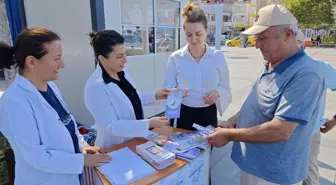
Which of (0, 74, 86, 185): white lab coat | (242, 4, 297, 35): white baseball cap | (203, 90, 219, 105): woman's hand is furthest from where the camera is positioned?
(203, 90, 219, 105): woman's hand

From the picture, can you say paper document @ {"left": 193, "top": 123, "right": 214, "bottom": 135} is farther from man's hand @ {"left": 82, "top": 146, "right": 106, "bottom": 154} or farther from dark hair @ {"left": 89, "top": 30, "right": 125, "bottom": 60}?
dark hair @ {"left": 89, "top": 30, "right": 125, "bottom": 60}

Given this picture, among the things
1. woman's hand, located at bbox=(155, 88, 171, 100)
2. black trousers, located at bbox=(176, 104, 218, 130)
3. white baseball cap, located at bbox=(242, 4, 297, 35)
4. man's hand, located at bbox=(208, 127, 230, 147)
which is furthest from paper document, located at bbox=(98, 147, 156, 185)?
white baseball cap, located at bbox=(242, 4, 297, 35)

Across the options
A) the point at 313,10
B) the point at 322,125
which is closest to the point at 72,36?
the point at 322,125

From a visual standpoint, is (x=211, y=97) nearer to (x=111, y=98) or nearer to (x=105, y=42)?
(x=111, y=98)

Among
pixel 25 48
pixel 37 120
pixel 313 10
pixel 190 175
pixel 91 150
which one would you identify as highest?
pixel 313 10

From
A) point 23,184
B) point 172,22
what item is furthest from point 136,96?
point 172,22

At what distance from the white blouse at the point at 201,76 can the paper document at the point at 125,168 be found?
83 centimetres

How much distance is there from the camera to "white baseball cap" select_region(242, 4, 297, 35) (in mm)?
1199

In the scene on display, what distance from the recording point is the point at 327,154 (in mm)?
3178

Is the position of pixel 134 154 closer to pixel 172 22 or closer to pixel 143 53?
pixel 143 53

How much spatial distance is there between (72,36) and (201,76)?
8.24ft

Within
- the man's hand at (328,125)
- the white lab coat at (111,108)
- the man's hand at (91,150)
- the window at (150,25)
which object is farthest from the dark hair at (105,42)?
the window at (150,25)

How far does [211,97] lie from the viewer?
1918 millimetres

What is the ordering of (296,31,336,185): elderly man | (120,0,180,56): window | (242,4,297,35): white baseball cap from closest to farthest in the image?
(242,4,297,35): white baseball cap < (296,31,336,185): elderly man < (120,0,180,56): window
